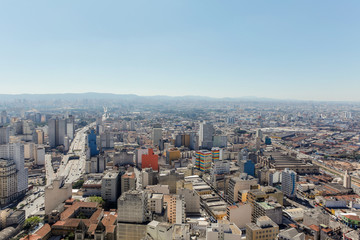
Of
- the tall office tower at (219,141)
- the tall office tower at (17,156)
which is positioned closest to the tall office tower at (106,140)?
the tall office tower at (219,141)

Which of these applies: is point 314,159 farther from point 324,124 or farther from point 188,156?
point 324,124

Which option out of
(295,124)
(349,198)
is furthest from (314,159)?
(295,124)

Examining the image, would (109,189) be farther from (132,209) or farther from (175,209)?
(132,209)

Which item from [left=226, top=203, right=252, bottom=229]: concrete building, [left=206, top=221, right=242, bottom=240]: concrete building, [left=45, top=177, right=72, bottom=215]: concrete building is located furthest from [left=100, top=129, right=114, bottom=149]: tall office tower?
[left=206, top=221, right=242, bottom=240]: concrete building

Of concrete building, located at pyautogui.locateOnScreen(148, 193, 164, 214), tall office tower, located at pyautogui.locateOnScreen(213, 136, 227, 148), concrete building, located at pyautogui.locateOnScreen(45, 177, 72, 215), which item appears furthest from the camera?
tall office tower, located at pyautogui.locateOnScreen(213, 136, 227, 148)

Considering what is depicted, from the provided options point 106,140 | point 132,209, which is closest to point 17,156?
point 132,209

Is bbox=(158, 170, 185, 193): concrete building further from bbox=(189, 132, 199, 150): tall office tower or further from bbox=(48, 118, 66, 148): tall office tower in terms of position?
bbox=(48, 118, 66, 148): tall office tower
